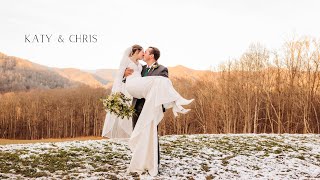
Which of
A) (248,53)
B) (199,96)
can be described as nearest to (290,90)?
(248,53)

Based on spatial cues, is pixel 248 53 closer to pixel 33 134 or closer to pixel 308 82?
pixel 308 82

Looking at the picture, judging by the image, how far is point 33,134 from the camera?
7931 cm

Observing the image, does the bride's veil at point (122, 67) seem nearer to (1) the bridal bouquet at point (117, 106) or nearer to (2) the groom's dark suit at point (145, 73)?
(1) the bridal bouquet at point (117, 106)

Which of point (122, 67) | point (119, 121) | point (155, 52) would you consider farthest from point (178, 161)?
point (155, 52)

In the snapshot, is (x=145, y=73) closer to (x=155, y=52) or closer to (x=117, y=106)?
(x=155, y=52)

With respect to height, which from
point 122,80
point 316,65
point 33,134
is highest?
point 316,65

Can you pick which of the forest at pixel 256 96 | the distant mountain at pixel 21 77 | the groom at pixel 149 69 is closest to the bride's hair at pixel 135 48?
the groom at pixel 149 69

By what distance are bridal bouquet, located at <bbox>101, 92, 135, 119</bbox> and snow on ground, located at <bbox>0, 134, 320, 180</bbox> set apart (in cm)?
149

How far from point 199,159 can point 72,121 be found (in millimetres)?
69136

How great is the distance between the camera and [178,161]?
34.4 feet

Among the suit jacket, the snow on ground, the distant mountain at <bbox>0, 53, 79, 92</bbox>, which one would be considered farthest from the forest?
the distant mountain at <bbox>0, 53, 79, 92</bbox>

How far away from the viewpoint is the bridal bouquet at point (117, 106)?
8.39 m

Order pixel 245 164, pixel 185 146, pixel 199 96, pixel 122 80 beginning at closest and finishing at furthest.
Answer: pixel 122 80 < pixel 245 164 < pixel 185 146 < pixel 199 96

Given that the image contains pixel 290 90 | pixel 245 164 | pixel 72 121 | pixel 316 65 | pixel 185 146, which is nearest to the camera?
pixel 245 164
